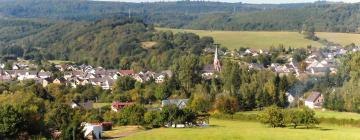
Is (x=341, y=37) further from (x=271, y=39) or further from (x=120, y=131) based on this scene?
(x=120, y=131)

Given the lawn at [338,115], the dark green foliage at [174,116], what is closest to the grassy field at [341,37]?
the lawn at [338,115]

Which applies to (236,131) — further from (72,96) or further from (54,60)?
(54,60)

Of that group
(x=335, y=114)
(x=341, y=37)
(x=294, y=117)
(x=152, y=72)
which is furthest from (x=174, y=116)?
(x=341, y=37)

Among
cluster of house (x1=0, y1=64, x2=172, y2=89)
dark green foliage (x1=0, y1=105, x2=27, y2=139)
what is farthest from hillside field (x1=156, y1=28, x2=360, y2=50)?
dark green foliage (x1=0, y1=105, x2=27, y2=139)

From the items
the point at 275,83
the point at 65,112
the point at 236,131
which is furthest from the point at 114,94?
the point at 236,131

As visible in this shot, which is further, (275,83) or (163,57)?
(163,57)

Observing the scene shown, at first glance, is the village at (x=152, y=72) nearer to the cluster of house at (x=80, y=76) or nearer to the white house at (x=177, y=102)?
the cluster of house at (x=80, y=76)

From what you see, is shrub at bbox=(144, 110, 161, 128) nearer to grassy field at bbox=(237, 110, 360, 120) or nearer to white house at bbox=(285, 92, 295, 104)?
grassy field at bbox=(237, 110, 360, 120)
